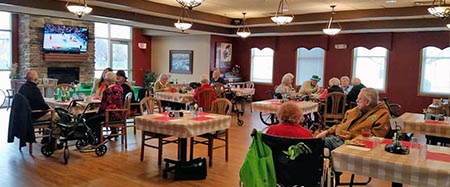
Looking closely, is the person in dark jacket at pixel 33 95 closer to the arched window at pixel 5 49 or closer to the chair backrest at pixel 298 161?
the chair backrest at pixel 298 161

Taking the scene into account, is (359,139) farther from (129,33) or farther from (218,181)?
(129,33)

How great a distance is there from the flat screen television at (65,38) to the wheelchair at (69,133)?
6287 millimetres

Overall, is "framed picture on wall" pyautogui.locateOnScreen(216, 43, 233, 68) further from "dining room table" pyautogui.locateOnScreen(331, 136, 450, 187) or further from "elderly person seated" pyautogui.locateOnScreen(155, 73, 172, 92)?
"dining room table" pyautogui.locateOnScreen(331, 136, 450, 187)

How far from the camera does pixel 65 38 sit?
35.7 ft

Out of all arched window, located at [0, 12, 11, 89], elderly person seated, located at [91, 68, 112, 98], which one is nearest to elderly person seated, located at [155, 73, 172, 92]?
elderly person seated, located at [91, 68, 112, 98]

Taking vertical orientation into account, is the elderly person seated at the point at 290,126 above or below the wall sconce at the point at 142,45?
below

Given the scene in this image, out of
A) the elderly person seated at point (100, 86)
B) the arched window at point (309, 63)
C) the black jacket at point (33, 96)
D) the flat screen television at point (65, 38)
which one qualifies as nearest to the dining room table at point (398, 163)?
the black jacket at point (33, 96)

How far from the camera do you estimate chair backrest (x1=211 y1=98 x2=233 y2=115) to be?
17.2 ft

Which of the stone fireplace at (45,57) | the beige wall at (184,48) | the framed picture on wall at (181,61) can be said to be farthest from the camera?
the framed picture on wall at (181,61)

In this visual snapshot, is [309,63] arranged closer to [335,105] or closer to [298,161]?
[335,105]

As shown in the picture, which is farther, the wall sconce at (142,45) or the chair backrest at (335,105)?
the wall sconce at (142,45)

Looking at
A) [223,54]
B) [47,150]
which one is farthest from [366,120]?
[223,54]

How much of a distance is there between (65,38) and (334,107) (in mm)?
8025

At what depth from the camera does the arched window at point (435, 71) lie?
31.7ft
